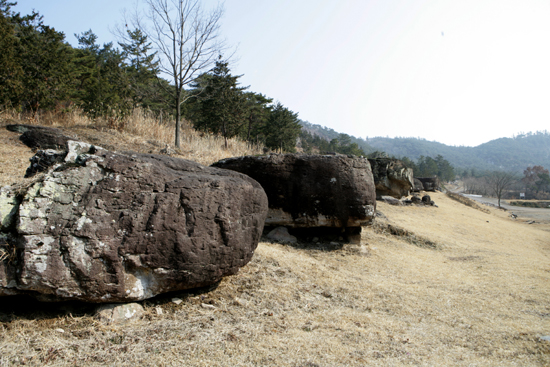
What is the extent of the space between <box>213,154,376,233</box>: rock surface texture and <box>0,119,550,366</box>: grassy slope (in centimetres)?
77

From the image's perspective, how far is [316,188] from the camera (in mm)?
6168

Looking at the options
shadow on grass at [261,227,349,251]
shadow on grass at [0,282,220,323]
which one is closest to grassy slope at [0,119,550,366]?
shadow on grass at [0,282,220,323]

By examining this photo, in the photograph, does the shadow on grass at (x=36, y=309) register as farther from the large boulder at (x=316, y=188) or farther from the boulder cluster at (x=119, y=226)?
the large boulder at (x=316, y=188)

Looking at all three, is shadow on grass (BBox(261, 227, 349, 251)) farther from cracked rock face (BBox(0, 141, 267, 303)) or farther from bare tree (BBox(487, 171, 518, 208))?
bare tree (BBox(487, 171, 518, 208))

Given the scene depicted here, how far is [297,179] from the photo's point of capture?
20.4 feet

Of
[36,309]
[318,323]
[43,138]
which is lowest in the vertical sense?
[318,323]

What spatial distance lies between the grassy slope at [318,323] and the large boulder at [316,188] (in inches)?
30.3

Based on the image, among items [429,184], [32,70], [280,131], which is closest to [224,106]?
[32,70]

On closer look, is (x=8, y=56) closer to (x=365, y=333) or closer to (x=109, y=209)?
(x=109, y=209)

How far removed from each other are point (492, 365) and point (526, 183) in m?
84.4

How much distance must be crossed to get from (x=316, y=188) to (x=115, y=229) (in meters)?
3.92

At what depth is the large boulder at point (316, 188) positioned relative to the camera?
613 centimetres

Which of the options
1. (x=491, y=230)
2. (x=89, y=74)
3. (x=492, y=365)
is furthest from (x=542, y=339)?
(x=89, y=74)

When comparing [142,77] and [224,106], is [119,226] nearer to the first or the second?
[224,106]
